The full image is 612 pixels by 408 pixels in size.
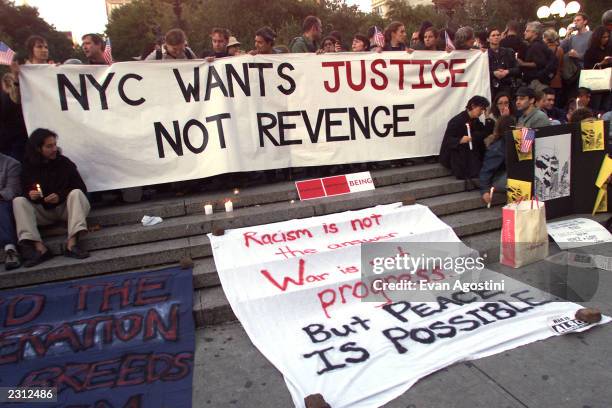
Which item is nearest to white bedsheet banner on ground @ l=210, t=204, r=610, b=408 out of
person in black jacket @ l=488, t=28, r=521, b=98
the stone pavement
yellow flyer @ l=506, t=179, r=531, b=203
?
the stone pavement

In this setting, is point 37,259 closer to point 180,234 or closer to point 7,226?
point 7,226

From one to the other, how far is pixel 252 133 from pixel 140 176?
4.43 feet

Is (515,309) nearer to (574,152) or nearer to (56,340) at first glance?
(574,152)

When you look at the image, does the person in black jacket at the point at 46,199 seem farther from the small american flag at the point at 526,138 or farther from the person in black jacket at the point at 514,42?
the person in black jacket at the point at 514,42

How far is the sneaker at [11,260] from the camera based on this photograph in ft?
13.1

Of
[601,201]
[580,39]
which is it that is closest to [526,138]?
[601,201]

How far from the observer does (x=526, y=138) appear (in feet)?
16.4

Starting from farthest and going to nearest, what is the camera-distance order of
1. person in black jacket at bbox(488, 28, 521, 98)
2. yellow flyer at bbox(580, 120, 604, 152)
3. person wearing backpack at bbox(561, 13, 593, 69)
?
1. person wearing backpack at bbox(561, 13, 593, 69)
2. person in black jacket at bbox(488, 28, 521, 98)
3. yellow flyer at bbox(580, 120, 604, 152)

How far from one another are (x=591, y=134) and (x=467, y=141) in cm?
145

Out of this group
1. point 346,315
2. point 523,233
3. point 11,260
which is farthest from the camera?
point 523,233

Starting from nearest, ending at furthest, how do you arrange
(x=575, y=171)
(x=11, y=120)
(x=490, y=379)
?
(x=490, y=379) < (x=11, y=120) < (x=575, y=171)

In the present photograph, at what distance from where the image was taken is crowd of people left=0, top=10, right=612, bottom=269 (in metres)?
4.23

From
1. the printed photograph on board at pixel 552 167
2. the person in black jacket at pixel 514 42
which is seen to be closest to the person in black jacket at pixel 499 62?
the person in black jacket at pixel 514 42

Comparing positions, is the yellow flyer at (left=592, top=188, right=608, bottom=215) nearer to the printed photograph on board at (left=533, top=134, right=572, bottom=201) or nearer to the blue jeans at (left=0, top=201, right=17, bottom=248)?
the printed photograph on board at (left=533, top=134, right=572, bottom=201)
